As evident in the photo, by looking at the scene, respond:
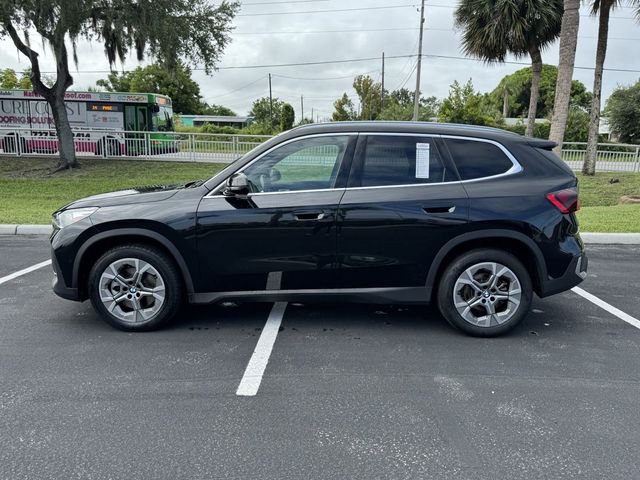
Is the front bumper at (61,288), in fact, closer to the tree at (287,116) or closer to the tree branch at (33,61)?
the tree branch at (33,61)

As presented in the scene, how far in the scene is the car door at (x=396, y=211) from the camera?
13.8ft

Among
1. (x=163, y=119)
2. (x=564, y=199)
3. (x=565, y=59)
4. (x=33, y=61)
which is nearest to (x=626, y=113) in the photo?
(x=163, y=119)

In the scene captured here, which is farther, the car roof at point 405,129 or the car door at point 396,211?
the car roof at point 405,129

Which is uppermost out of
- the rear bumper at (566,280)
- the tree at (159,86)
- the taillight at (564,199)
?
the tree at (159,86)

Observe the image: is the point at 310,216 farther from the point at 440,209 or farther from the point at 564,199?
the point at 564,199

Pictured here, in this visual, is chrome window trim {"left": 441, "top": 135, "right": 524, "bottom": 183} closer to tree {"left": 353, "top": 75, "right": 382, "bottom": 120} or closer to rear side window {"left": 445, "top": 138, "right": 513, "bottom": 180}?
rear side window {"left": 445, "top": 138, "right": 513, "bottom": 180}

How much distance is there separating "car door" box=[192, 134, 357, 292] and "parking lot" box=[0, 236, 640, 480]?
54 centimetres

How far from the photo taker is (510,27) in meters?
17.9

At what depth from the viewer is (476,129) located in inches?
177

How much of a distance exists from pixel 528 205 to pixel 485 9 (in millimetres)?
16849

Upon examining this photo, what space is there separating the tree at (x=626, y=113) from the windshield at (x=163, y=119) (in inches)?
1381

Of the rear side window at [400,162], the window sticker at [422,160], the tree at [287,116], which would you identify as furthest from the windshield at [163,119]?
the tree at [287,116]

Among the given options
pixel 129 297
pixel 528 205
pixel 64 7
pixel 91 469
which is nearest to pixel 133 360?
pixel 129 297

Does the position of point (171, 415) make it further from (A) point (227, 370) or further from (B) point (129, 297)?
(B) point (129, 297)
